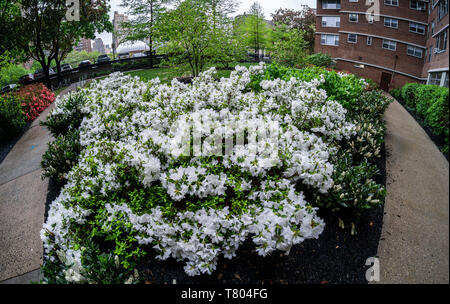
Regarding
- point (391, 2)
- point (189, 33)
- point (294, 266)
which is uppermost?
point (189, 33)

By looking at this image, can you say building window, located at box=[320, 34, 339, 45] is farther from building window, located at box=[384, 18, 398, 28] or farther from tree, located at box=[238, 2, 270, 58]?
tree, located at box=[238, 2, 270, 58]

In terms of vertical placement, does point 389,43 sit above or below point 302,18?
below

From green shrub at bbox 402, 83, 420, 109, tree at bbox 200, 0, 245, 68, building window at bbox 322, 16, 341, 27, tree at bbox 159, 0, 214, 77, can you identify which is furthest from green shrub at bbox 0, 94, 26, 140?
green shrub at bbox 402, 83, 420, 109

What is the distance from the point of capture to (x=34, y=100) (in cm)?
970

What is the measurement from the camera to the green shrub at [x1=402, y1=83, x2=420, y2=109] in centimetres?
165

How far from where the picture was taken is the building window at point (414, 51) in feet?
5.04

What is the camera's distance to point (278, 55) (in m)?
10.4

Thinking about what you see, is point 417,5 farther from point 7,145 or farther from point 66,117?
point 7,145

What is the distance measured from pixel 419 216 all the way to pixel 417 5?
1333 mm

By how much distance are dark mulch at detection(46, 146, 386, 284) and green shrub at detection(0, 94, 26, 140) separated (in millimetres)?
8100

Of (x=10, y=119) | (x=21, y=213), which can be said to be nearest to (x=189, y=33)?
(x=10, y=119)
